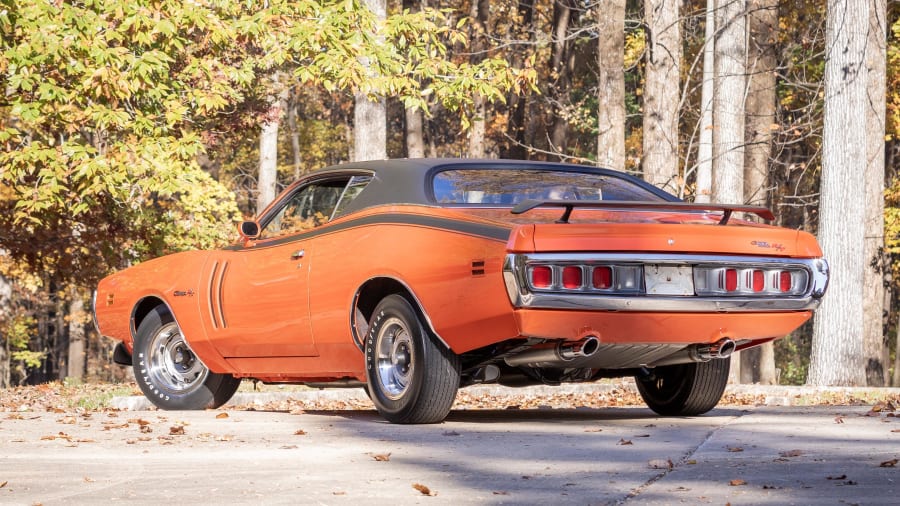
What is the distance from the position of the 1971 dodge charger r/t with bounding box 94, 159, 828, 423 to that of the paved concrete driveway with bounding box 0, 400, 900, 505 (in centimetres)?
40

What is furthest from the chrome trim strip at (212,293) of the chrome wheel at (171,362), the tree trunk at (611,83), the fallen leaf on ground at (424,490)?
the tree trunk at (611,83)

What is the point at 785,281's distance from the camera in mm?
7805

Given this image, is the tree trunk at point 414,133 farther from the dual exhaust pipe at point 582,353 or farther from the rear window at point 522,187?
the dual exhaust pipe at point 582,353

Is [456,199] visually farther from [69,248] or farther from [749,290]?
[69,248]

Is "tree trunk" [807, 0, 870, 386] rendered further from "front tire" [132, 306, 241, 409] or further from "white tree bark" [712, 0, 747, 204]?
"front tire" [132, 306, 241, 409]

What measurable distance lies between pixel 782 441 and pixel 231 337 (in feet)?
13.5

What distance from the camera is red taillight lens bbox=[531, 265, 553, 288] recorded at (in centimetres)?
699

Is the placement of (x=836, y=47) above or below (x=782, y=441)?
above

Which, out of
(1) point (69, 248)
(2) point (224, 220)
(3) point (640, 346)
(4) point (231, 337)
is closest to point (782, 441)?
(3) point (640, 346)

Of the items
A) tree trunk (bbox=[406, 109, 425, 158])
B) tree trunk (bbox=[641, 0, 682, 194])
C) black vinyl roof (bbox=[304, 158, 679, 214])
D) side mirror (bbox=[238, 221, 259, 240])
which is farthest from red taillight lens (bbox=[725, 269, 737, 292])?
tree trunk (bbox=[406, 109, 425, 158])

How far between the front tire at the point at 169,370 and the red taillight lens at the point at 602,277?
152 inches

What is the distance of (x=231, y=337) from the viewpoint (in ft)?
31.1

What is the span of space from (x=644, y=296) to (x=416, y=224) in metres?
1.39

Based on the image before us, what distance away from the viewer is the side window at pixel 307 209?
8.82 m
